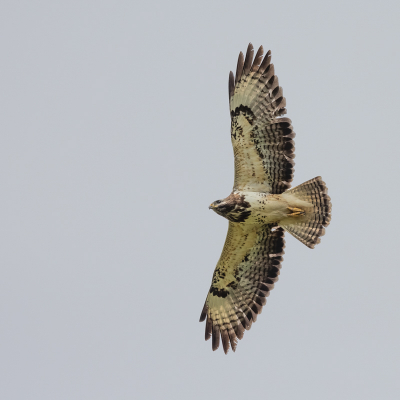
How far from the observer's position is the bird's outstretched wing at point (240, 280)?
43.8 ft

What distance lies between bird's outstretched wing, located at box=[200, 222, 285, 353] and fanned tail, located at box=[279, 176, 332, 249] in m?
0.60

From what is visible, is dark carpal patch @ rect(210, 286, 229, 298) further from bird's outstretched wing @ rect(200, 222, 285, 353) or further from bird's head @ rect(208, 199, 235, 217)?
bird's head @ rect(208, 199, 235, 217)

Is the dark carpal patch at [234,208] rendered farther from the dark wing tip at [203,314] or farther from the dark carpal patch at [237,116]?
the dark wing tip at [203,314]

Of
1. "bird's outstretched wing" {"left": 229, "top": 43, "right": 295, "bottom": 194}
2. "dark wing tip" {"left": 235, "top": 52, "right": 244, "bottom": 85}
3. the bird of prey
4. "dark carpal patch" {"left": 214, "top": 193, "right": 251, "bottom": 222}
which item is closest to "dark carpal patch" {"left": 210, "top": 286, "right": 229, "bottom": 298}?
the bird of prey

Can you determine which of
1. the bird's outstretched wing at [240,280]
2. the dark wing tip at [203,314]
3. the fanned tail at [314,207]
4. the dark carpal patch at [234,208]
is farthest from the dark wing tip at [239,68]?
the dark wing tip at [203,314]

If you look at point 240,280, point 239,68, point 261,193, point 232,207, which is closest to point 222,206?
point 232,207

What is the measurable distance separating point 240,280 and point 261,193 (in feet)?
6.03

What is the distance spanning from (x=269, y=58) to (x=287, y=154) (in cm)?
168

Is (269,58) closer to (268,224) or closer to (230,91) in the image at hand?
(230,91)

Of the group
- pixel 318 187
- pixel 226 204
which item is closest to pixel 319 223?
pixel 318 187

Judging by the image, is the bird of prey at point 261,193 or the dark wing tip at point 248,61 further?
the dark wing tip at point 248,61

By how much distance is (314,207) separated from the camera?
1292 cm

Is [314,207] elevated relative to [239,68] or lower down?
lower down

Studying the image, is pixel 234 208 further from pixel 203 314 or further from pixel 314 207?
pixel 203 314
